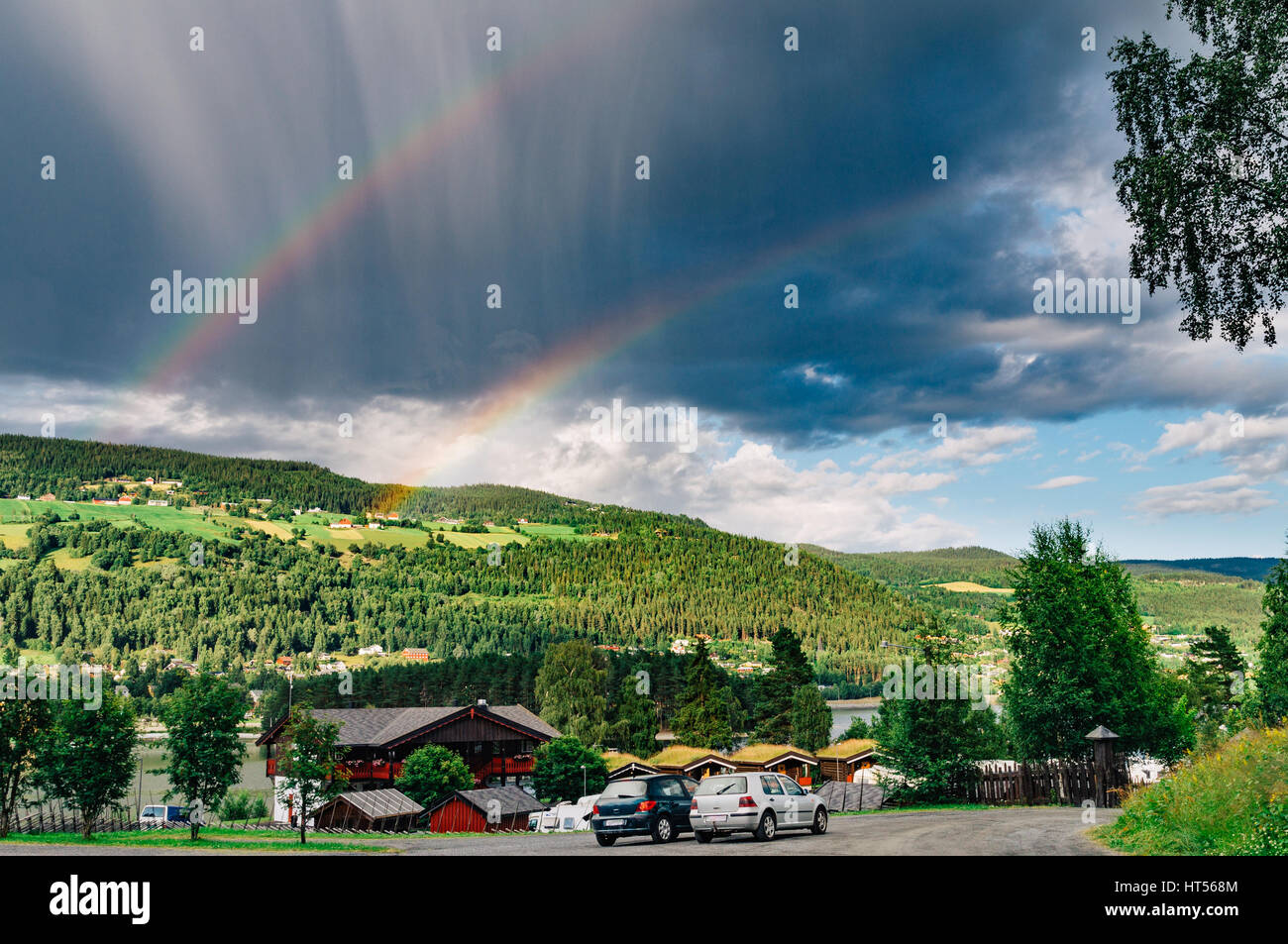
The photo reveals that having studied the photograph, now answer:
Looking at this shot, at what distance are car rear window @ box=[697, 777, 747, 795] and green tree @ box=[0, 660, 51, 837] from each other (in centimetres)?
2787

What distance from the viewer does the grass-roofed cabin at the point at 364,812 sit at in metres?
54.6

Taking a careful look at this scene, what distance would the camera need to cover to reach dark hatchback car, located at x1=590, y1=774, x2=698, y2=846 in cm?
2158

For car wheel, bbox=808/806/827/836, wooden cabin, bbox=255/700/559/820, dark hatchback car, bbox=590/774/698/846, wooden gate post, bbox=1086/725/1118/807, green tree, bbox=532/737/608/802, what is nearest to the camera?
dark hatchback car, bbox=590/774/698/846

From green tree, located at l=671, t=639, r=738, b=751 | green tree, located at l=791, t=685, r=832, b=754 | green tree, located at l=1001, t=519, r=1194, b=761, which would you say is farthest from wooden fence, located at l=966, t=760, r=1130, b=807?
green tree, located at l=671, t=639, r=738, b=751

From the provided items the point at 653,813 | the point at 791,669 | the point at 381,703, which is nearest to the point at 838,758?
the point at 791,669

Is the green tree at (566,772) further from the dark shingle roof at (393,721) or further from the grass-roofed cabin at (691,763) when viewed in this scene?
the grass-roofed cabin at (691,763)

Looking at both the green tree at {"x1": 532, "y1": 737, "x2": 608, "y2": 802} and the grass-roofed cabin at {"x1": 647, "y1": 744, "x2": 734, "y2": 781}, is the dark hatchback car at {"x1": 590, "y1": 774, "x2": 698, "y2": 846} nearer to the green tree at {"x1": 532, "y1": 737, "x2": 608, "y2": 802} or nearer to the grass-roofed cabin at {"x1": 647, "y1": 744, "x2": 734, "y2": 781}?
the green tree at {"x1": 532, "y1": 737, "x2": 608, "y2": 802}

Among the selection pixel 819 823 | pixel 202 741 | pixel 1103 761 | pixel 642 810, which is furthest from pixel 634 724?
pixel 642 810

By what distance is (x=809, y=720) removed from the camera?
108875 millimetres

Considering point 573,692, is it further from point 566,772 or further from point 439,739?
point 566,772

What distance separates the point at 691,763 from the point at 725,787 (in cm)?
6019

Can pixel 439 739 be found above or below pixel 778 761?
above

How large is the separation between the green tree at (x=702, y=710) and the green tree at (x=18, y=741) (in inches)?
3068

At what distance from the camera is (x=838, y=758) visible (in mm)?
81625
